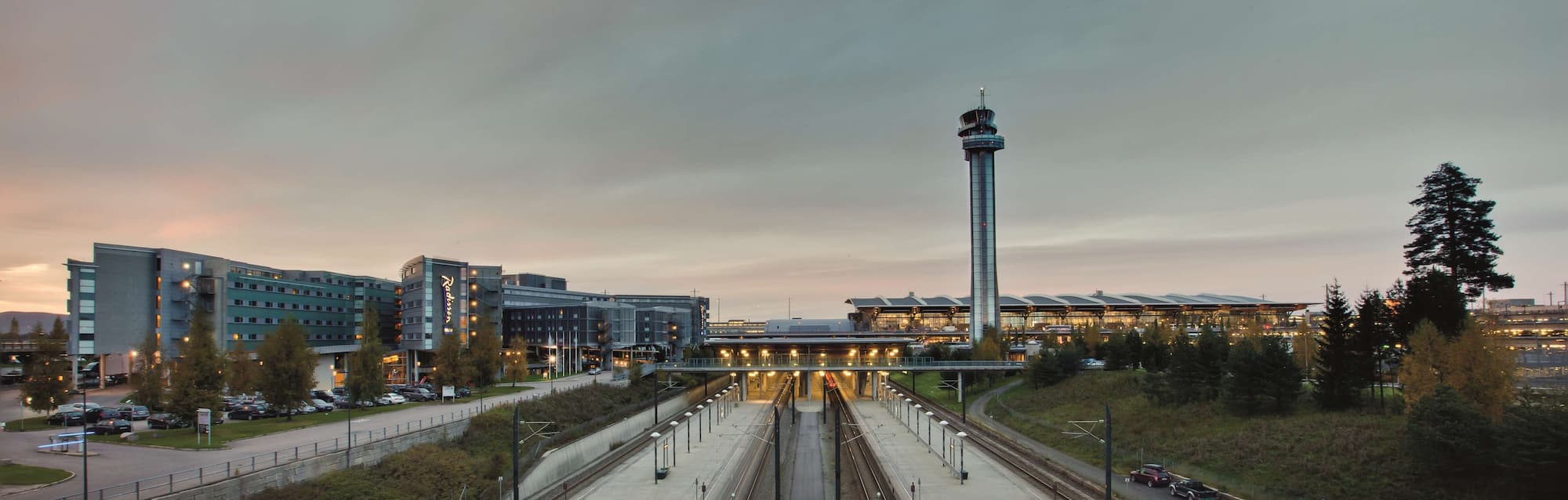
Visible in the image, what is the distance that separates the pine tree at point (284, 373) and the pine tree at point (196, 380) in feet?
11.4

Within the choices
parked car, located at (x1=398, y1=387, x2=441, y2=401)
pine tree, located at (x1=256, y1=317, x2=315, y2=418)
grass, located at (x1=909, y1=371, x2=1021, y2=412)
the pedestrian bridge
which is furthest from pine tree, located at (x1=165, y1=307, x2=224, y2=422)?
grass, located at (x1=909, y1=371, x2=1021, y2=412)

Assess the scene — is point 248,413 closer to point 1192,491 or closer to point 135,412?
point 135,412

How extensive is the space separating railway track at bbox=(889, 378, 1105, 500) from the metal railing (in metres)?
37.6

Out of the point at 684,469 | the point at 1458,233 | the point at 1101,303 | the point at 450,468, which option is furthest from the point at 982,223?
the point at 450,468

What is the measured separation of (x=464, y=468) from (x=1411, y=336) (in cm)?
A: 5624

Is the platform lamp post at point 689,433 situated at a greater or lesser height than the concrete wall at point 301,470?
lesser

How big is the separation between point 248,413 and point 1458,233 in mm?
94140

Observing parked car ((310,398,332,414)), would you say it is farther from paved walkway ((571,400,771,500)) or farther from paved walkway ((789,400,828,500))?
paved walkway ((789,400,828,500))

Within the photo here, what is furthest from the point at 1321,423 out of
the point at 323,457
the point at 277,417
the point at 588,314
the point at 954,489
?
the point at 588,314

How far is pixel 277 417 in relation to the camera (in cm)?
5444

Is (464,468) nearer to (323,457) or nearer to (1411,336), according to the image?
(323,457)

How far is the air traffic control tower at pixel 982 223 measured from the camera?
149m

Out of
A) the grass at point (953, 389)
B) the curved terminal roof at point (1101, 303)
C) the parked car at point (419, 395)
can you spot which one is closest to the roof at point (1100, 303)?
the curved terminal roof at point (1101, 303)

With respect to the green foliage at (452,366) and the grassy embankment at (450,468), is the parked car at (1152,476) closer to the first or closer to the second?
the grassy embankment at (450,468)
